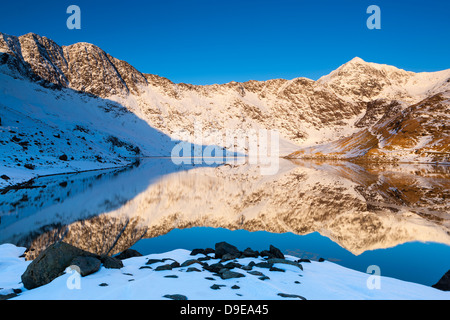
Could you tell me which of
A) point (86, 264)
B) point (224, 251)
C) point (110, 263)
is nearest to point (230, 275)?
point (224, 251)

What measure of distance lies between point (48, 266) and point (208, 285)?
5721 mm

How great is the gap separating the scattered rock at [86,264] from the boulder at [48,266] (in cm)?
42

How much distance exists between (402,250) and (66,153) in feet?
251

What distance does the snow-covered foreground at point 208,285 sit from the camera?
26.2ft

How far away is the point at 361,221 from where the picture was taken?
71.3ft

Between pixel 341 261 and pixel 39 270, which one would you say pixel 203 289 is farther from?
pixel 341 261

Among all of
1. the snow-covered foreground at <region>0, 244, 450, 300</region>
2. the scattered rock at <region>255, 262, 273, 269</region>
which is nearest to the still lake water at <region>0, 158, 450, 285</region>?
the snow-covered foreground at <region>0, 244, 450, 300</region>

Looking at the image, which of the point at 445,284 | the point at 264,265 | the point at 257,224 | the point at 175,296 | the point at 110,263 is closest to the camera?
the point at 175,296

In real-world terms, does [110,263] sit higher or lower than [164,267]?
higher

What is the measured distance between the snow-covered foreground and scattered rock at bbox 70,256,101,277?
23 centimetres

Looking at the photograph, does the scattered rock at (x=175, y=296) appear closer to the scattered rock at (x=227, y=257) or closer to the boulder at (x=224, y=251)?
the scattered rock at (x=227, y=257)

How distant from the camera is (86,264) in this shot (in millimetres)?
10117

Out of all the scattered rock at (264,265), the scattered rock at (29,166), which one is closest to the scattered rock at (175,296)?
the scattered rock at (264,265)

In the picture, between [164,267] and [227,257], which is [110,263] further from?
[227,257]
